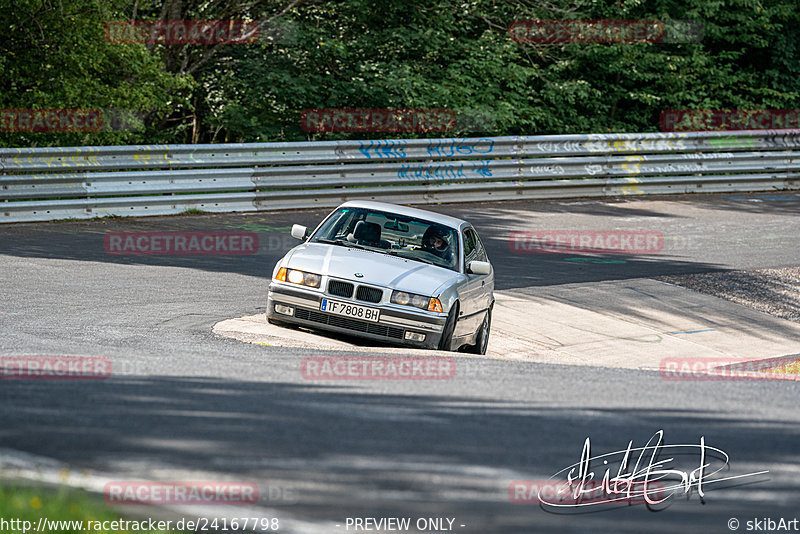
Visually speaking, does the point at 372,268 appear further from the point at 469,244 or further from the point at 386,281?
the point at 469,244

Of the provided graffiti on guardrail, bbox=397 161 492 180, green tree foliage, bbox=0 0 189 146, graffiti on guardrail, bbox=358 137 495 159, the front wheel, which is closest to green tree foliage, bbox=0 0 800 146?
green tree foliage, bbox=0 0 189 146

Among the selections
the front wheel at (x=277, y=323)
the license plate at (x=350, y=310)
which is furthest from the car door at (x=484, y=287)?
the front wheel at (x=277, y=323)

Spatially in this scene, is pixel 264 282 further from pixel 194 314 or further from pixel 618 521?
pixel 618 521

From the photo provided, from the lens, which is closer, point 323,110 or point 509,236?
point 509,236

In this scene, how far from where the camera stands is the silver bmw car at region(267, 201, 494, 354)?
30.2 feet

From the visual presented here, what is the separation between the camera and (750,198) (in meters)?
23.5

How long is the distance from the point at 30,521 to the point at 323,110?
1918 cm

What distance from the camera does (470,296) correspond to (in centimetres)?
1005

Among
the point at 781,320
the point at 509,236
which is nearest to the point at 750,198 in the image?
the point at 509,236

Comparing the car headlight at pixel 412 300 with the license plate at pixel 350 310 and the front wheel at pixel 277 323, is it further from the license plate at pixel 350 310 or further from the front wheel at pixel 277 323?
the front wheel at pixel 277 323

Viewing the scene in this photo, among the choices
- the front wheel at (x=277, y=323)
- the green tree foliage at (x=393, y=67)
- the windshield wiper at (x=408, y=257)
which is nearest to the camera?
the front wheel at (x=277, y=323)

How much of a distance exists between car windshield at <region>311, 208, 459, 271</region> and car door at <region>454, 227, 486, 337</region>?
21 cm

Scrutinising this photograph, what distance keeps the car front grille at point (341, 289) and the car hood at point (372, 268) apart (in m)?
0.06

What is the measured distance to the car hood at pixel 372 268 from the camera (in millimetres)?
9289
